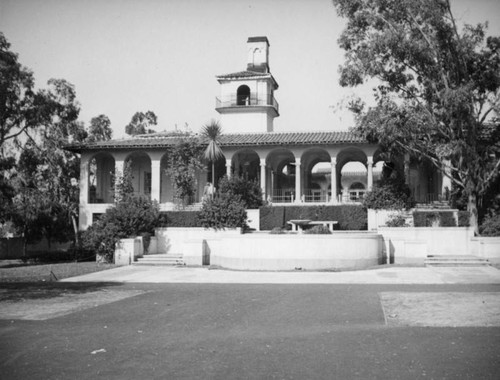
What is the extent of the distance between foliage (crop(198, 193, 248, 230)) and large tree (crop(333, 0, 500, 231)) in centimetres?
785

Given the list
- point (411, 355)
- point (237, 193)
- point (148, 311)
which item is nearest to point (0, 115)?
point (237, 193)

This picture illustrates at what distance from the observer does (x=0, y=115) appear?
30531mm

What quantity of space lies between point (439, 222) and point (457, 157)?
3.49m

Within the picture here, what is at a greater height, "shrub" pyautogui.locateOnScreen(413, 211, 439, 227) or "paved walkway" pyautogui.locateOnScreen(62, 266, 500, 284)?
"shrub" pyautogui.locateOnScreen(413, 211, 439, 227)

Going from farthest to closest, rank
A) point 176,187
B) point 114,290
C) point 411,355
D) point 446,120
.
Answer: point 176,187 → point 446,120 → point 114,290 → point 411,355

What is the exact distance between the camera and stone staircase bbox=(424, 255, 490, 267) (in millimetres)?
21859

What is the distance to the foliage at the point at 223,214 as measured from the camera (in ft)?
91.6

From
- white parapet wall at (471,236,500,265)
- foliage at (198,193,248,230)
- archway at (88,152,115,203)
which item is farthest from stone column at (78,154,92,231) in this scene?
white parapet wall at (471,236,500,265)

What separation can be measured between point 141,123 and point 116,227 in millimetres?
42165

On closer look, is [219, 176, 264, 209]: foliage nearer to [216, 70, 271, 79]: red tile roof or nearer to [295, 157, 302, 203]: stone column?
[295, 157, 302, 203]: stone column

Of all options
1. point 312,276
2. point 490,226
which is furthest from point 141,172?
point 490,226

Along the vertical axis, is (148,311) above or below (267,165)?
below

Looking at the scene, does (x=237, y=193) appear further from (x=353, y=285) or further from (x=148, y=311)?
(x=148, y=311)

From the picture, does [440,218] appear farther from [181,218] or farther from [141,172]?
[141,172]
